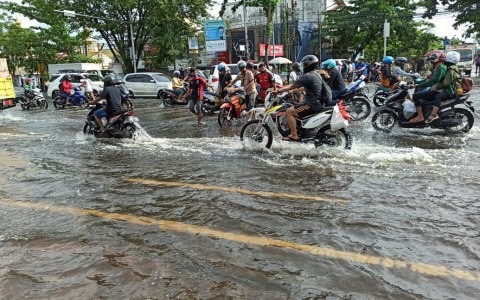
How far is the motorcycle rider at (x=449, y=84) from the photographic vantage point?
8.48 meters

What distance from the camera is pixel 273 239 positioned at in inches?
158

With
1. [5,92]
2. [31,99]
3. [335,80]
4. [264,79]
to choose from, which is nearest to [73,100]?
[31,99]

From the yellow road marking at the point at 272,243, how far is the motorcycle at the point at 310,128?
147 inches

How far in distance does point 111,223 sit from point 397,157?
183 inches

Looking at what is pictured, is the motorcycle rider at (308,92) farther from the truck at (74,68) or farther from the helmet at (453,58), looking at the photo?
the truck at (74,68)

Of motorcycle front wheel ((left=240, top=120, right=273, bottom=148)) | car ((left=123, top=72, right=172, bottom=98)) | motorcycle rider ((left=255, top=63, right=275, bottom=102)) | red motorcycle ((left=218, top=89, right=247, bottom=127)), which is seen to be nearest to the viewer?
motorcycle front wheel ((left=240, top=120, right=273, bottom=148))

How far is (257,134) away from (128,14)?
26.3 meters

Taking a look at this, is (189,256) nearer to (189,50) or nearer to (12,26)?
(189,50)

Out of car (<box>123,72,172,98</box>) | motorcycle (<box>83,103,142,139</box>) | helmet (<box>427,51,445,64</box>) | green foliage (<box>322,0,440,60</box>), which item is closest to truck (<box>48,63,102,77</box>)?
car (<box>123,72,172,98</box>)

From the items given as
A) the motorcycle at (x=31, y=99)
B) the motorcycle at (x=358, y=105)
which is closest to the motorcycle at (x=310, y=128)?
the motorcycle at (x=358, y=105)

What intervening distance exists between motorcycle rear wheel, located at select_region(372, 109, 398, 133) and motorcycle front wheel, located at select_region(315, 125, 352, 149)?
2.46 meters

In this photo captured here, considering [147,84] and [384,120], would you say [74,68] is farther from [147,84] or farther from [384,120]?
[384,120]

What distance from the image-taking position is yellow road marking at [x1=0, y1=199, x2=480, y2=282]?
3334mm

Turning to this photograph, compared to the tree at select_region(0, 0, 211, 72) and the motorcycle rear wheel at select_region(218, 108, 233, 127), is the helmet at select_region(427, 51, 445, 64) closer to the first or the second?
the motorcycle rear wheel at select_region(218, 108, 233, 127)
